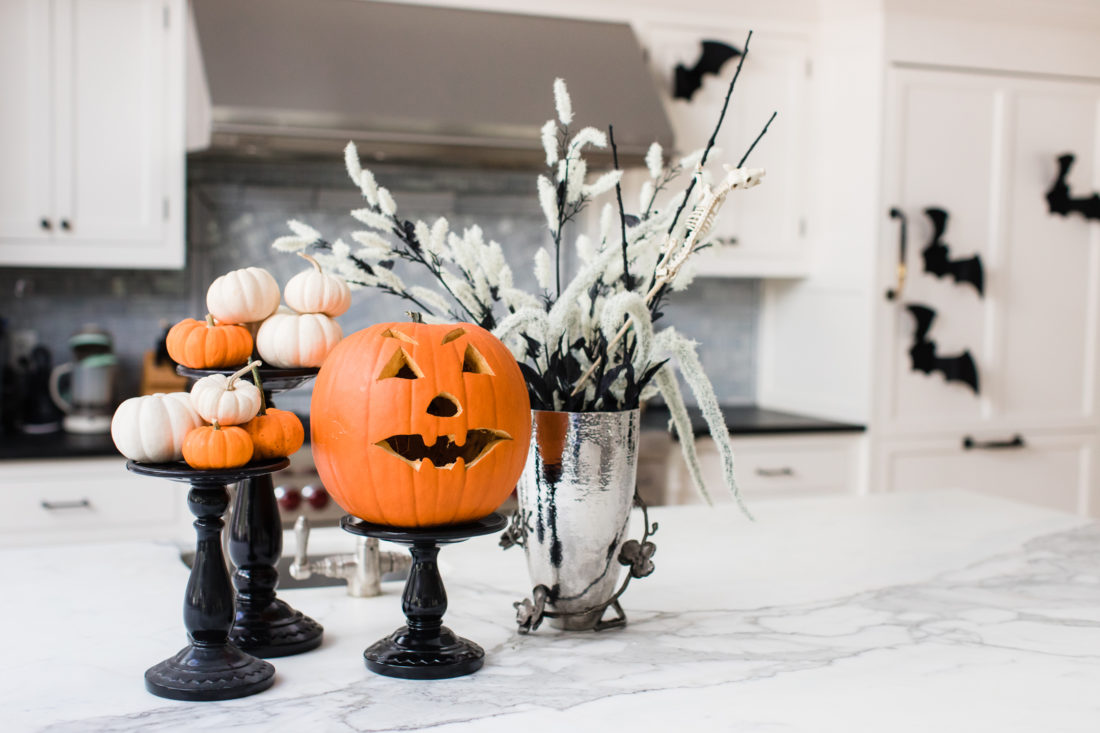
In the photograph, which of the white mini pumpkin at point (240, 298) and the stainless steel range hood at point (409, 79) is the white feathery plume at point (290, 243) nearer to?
the white mini pumpkin at point (240, 298)

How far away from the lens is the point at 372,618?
1.18 m

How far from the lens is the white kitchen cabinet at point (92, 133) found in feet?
9.27

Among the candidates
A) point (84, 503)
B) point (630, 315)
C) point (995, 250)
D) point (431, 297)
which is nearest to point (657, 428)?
point (995, 250)

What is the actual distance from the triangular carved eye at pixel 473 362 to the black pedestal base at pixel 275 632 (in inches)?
12.7

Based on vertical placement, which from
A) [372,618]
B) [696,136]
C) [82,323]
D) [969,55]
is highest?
[969,55]

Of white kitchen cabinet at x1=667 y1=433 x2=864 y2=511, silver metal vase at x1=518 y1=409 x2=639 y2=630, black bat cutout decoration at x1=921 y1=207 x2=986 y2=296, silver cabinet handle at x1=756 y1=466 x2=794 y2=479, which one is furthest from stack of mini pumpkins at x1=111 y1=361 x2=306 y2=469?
black bat cutout decoration at x1=921 y1=207 x2=986 y2=296

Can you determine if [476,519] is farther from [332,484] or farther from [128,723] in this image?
[128,723]

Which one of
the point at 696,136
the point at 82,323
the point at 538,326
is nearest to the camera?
the point at 538,326

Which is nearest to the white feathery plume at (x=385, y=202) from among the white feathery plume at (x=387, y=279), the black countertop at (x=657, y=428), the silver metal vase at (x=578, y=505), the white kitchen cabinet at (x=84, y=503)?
the white feathery plume at (x=387, y=279)

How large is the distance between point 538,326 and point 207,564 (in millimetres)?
423

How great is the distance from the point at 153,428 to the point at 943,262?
2.97m

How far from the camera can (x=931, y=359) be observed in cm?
335

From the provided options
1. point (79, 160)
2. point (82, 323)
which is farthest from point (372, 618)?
point (82, 323)

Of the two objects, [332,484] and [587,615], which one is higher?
[332,484]
